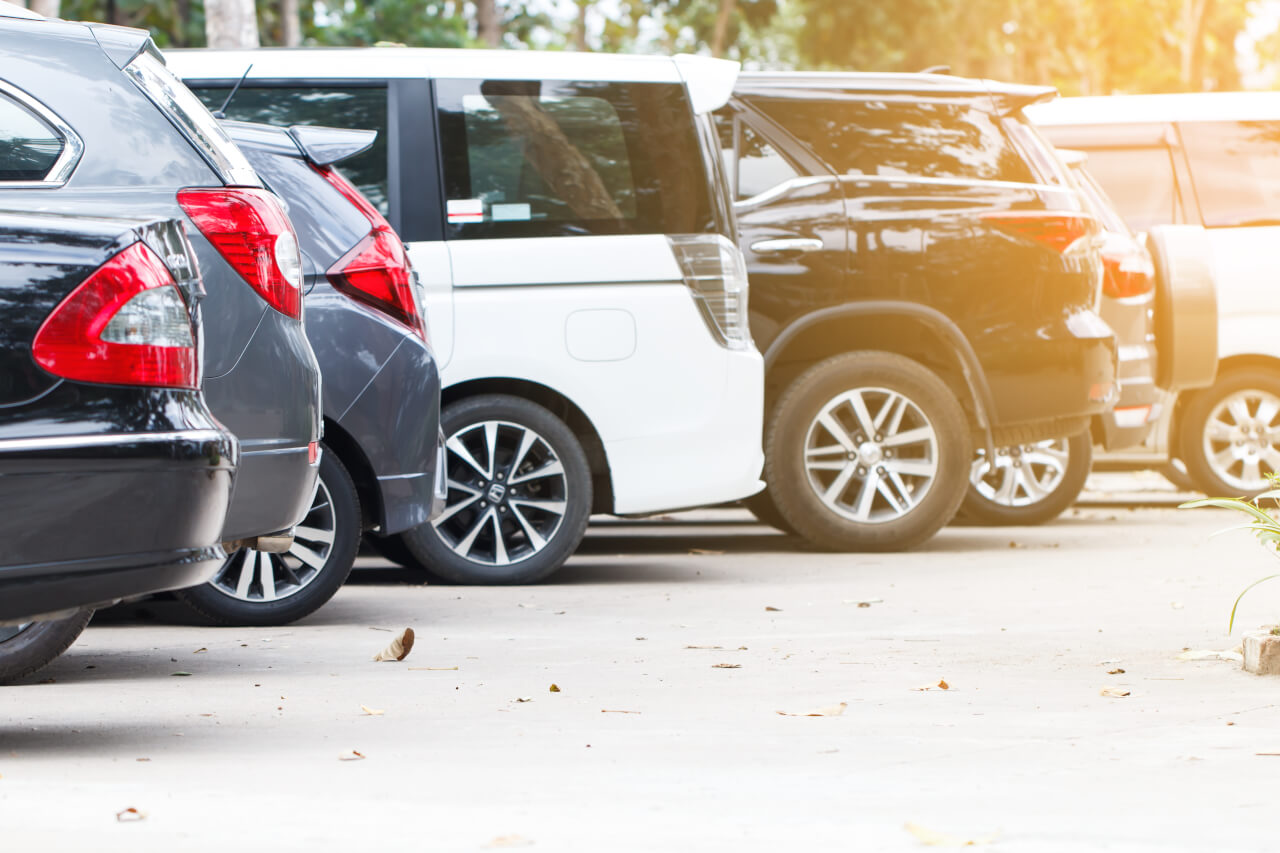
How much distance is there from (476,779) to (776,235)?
535 centimetres

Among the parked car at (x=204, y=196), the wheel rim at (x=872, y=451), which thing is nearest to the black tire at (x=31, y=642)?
the parked car at (x=204, y=196)

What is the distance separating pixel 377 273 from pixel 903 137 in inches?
141

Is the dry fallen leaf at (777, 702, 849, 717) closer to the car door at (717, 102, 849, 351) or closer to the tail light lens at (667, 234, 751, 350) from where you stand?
the tail light lens at (667, 234, 751, 350)

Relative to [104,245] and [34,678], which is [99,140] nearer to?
[104,245]

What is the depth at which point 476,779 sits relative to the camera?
13.4ft

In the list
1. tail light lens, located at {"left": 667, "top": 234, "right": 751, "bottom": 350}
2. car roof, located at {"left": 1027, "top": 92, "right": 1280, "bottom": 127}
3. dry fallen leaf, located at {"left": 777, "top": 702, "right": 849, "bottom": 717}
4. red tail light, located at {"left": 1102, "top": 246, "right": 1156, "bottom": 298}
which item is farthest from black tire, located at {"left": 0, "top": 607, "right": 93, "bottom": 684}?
car roof, located at {"left": 1027, "top": 92, "right": 1280, "bottom": 127}

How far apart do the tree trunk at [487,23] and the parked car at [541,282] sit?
1437 cm

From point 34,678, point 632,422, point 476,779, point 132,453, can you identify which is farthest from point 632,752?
point 632,422

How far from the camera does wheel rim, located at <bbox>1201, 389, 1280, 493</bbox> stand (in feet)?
38.7

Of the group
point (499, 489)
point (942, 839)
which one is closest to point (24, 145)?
point (942, 839)

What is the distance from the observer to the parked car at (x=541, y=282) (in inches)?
307

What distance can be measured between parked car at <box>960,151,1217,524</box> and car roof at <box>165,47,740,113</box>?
8.50 ft

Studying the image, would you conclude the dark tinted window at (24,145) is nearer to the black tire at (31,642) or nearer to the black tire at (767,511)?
the black tire at (31,642)

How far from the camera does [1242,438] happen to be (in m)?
11.9
